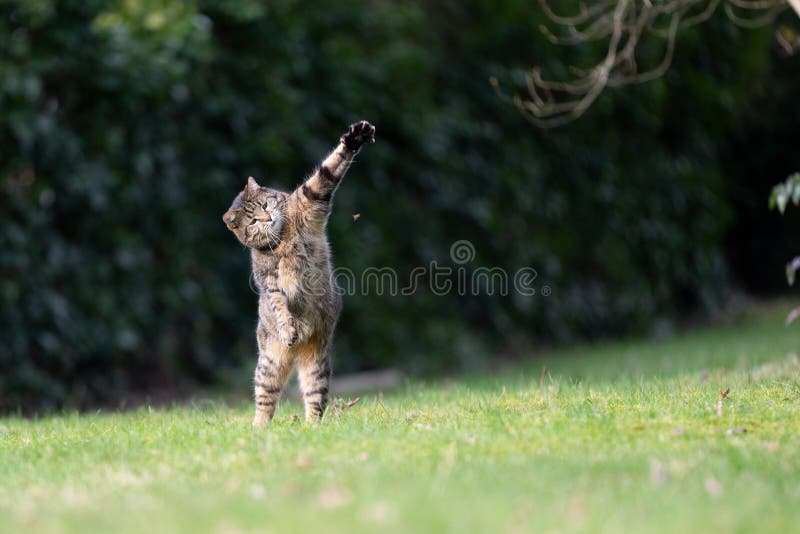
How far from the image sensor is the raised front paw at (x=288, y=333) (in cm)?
737

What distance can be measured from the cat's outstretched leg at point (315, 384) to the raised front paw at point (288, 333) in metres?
0.32

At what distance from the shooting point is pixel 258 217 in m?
7.70

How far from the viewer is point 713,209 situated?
68.1 ft

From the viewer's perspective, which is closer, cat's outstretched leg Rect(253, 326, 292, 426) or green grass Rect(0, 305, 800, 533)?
green grass Rect(0, 305, 800, 533)

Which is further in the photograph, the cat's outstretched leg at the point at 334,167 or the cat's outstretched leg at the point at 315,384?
the cat's outstretched leg at the point at 315,384

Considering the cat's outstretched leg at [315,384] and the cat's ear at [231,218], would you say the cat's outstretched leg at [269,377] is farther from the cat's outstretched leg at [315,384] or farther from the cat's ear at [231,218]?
the cat's ear at [231,218]

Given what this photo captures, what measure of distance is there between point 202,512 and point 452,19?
12.8m

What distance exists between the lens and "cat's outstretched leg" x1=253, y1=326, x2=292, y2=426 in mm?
7625

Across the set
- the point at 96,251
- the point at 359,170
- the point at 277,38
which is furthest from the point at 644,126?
the point at 96,251

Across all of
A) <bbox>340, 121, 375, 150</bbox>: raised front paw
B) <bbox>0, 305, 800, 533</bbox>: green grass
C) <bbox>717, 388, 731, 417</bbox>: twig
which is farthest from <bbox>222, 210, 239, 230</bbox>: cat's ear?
<bbox>717, 388, 731, 417</bbox>: twig

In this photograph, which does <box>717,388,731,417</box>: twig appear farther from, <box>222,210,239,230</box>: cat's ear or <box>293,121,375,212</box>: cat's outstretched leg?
<box>222,210,239,230</box>: cat's ear

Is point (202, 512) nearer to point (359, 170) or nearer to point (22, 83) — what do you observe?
point (22, 83)

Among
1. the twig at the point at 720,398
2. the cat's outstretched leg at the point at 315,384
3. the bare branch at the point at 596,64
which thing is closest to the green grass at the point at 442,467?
the twig at the point at 720,398

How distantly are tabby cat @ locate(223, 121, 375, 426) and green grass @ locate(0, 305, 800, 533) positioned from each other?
30cm
